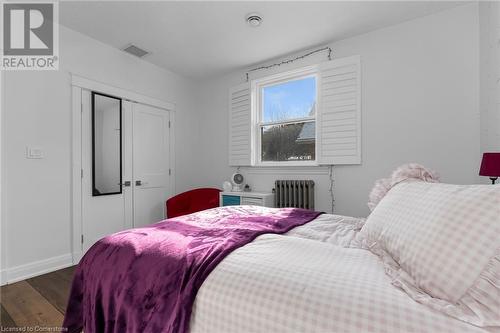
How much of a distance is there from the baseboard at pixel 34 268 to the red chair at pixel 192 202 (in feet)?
4.08

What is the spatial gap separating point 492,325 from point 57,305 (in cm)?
259

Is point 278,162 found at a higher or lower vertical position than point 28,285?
higher

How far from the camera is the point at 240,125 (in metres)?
3.92

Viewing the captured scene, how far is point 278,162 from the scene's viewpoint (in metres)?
3.62

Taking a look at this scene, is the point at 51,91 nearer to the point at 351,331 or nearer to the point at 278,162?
the point at 278,162

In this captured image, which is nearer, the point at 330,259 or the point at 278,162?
the point at 330,259

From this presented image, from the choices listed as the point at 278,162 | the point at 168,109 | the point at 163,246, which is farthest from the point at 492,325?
the point at 168,109

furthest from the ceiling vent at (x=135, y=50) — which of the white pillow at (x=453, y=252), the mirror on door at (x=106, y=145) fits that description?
the white pillow at (x=453, y=252)

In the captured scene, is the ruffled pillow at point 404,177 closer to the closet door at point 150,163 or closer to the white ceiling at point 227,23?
the white ceiling at point 227,23

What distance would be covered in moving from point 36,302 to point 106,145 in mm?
1800

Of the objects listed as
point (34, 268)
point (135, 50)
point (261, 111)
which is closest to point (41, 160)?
point (34, 268)

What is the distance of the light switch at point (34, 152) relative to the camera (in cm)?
250

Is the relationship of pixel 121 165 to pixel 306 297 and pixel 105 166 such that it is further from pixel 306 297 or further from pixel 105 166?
pixel 306 297

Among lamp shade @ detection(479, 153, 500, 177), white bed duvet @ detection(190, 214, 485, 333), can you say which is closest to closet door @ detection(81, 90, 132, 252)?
white bed duvet @ detection(190, 214, 485, 333)
